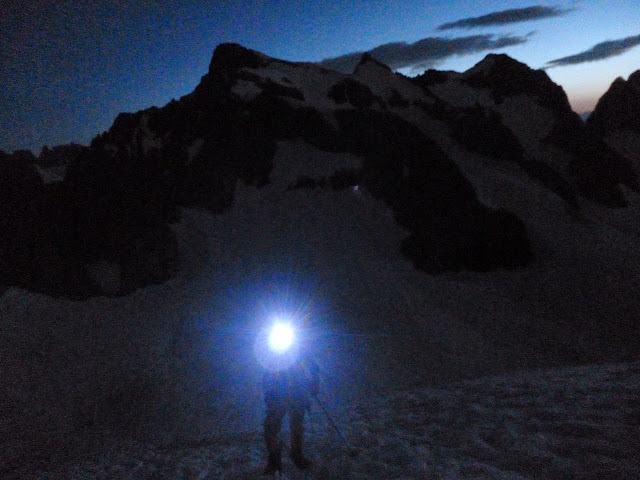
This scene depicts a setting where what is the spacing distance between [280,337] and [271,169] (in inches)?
985

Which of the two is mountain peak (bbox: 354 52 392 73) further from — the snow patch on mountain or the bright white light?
the bright white light

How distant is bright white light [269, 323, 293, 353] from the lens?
8.05 meters

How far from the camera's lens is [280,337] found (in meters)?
8.18

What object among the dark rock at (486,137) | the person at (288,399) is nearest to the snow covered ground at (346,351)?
the person at (288,399)

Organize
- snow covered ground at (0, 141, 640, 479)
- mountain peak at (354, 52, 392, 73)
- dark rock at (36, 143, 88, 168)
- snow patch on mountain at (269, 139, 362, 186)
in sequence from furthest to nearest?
dark rock at (36, 143, 88, 168), mountain peak at (354, 52, 392, 73), snow patch on mountain at (269, 139, 362, 186), snow covered ground at (0, 141, 640, 479)

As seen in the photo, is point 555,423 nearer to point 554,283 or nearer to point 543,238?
point 554,283

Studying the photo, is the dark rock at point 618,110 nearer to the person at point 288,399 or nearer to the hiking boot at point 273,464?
the person at point 288,399

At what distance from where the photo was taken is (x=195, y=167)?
3234 centimetres

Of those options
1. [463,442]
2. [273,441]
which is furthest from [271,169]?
[463,442]

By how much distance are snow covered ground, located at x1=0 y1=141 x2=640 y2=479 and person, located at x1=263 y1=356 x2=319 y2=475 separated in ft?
2.41

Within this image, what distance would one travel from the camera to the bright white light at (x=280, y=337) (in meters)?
8.05

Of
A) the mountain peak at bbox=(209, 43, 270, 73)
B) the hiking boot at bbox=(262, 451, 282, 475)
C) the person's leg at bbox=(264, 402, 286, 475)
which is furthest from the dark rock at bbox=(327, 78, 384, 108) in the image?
the hiking boot at bbox=(262, 451, 282, 475)

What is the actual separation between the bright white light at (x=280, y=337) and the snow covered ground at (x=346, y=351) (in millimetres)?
2645

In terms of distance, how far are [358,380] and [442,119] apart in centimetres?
2649
